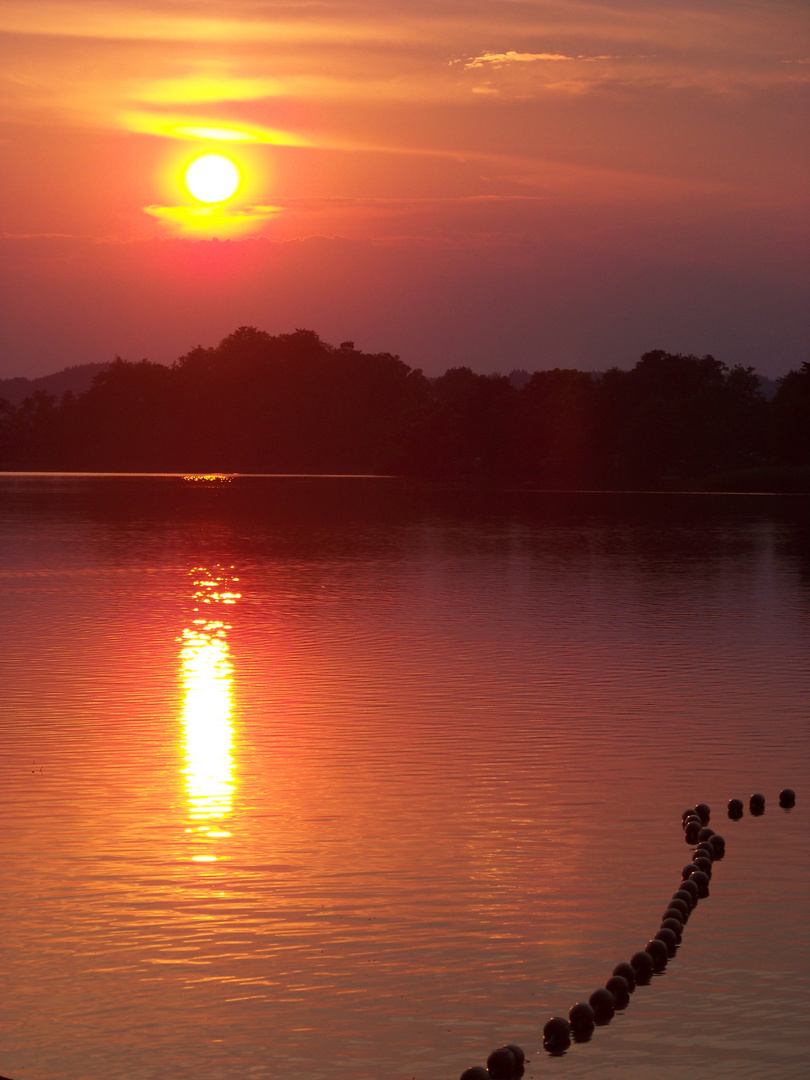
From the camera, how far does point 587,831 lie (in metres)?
14.4

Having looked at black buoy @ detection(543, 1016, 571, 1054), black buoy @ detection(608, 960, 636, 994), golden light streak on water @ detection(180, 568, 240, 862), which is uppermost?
golden light streak on water @ detection(180, 568, 240, 862)

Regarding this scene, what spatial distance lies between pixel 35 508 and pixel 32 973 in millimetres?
78821

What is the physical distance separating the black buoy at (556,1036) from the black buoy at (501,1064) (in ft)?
1.87

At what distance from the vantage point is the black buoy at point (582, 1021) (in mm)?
9797

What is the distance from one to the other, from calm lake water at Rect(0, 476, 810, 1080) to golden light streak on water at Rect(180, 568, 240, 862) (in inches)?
2.5

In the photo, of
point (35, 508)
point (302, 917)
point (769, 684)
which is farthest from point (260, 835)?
point (35, 508)

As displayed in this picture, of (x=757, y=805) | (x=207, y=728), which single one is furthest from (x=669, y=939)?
(x=207, y=728)

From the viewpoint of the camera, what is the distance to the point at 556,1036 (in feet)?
31.5

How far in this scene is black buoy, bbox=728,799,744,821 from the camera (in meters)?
15.2

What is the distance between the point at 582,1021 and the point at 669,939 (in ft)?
5.45

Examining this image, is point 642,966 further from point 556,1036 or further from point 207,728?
point 207,728

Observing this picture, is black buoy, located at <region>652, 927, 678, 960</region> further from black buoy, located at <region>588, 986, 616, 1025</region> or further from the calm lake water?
black buoy, located at <region>588, 986, 616, 1025</region>

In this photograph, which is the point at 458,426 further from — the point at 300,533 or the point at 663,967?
the point at 663,967

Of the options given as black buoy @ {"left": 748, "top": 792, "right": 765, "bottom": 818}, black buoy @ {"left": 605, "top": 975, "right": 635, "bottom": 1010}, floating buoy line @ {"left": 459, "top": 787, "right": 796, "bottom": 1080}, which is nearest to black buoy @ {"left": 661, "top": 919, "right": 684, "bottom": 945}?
floating buoy line @ {"left": 459, "top": 787, "right": 796, "bottom": 1080}
